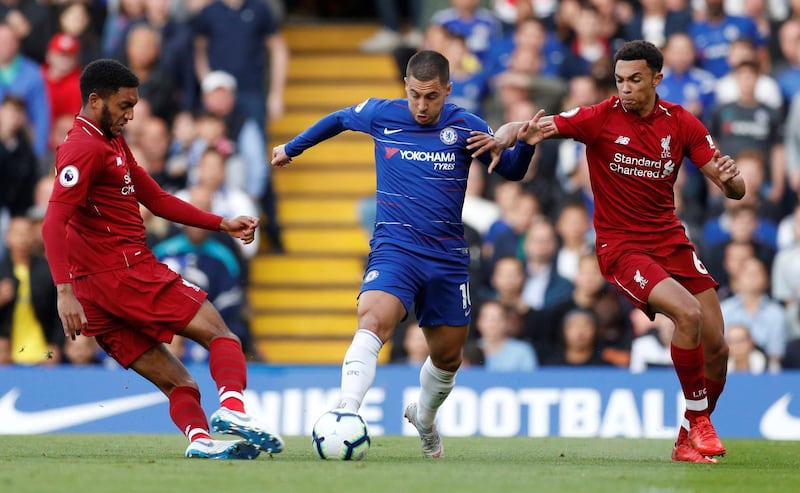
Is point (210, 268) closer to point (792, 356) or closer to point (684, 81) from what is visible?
point (684, 81)

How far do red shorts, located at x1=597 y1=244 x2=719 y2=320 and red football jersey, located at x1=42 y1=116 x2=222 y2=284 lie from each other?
2.68m

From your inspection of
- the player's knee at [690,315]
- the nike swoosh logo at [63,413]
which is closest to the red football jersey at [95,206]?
the player's knee at [690,315]

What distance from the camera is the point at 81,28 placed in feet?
58.1

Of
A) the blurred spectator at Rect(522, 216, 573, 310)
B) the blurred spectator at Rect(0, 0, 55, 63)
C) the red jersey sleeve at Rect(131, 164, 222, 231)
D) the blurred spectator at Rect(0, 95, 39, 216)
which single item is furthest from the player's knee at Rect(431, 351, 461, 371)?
the blurred spectator at Rect(0, 0, 55, 63)

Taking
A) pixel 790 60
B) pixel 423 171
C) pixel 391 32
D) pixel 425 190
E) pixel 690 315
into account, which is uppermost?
pixel 391 32

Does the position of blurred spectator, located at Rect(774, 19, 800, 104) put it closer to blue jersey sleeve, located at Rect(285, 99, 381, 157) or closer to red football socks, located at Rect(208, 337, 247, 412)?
blue jersey sleeve, located at Rect(285, 99, 381, 157)

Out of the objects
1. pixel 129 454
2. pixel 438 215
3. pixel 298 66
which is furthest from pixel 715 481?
pixel 298 66

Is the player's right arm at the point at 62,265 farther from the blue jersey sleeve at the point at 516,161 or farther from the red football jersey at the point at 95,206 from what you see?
the blue jersey sleeve at the point at 516,161

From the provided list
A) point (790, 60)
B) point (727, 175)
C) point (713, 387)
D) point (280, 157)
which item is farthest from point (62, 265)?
point (790, 60)

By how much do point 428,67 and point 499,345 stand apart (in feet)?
18.6

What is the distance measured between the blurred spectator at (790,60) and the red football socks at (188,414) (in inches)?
365

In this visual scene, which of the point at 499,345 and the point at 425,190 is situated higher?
the point at 425,190

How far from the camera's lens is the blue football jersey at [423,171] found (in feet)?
31.7

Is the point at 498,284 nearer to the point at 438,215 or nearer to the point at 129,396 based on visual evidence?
the point at 129,396
